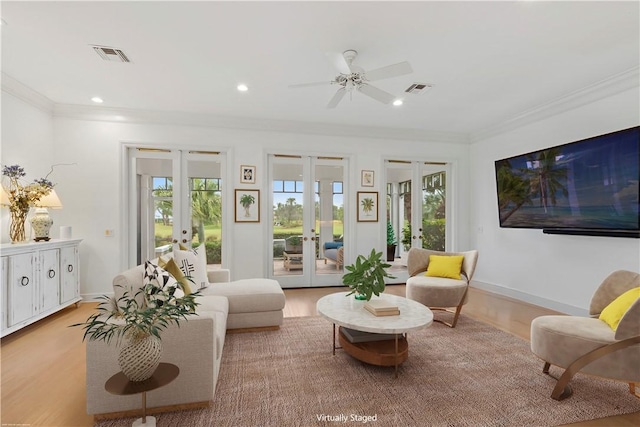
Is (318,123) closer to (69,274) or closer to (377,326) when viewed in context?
(377,326)

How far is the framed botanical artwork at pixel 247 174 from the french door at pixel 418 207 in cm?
246

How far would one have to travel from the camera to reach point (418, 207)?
5.73 meters

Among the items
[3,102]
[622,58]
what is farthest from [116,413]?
[622,58]

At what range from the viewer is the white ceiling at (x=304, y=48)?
7.63ft

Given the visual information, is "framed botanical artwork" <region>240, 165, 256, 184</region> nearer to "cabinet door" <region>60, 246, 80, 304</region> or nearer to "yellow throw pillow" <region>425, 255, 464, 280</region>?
"cabinet door" <region>60, 246, 80, 304</region>

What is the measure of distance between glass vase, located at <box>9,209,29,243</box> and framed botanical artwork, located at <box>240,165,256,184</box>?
103 inches

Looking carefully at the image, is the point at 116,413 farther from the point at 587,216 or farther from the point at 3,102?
the point at 587,216

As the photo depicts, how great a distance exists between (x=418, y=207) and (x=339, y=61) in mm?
3780

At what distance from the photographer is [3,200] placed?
3.24 meters

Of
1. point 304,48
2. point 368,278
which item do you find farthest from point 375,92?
point 368,278

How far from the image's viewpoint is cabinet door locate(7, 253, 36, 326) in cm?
298

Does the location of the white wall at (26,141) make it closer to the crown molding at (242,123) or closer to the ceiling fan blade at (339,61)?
the crown molding at (242,123)

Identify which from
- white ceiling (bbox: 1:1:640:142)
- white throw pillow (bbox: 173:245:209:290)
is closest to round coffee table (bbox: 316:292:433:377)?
white throw pillow (bbox: 173:245:209:290)

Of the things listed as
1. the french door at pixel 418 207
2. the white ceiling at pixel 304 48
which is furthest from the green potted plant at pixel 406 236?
the white ceiling at pixel 304 48
